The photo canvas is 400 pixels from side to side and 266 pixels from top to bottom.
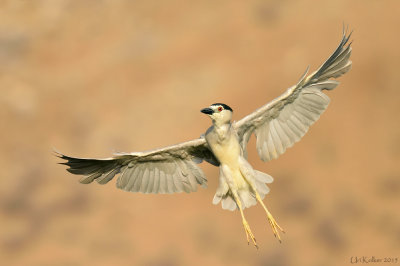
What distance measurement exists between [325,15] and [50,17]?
43.4ft

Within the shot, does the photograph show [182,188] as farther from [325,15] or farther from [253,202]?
[325,15]

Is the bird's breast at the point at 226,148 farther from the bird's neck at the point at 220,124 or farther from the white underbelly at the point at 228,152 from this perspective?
the bird's neck at the point at 220,124

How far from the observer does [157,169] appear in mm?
10695

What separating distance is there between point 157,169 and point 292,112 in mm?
2286

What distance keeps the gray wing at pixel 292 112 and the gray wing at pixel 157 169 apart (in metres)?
0.77

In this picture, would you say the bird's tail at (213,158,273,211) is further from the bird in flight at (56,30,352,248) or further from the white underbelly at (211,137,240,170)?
the white underbelly at (211,137,240,170)

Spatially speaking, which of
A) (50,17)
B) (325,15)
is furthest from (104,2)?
(325,15)

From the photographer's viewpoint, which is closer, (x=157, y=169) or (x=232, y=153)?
(x=232, y=153)

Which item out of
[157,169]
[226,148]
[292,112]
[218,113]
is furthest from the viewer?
[157,169]

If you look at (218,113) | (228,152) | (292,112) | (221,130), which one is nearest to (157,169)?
(228,152)

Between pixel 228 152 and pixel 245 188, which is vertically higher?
pixel 228 152

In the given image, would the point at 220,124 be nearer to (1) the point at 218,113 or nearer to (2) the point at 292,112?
(1) the point at 218,113

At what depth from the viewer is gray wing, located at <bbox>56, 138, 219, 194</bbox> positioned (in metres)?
10.3

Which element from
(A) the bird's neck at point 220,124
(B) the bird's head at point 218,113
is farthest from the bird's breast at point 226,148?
(B) the bird's head at point 218,113
